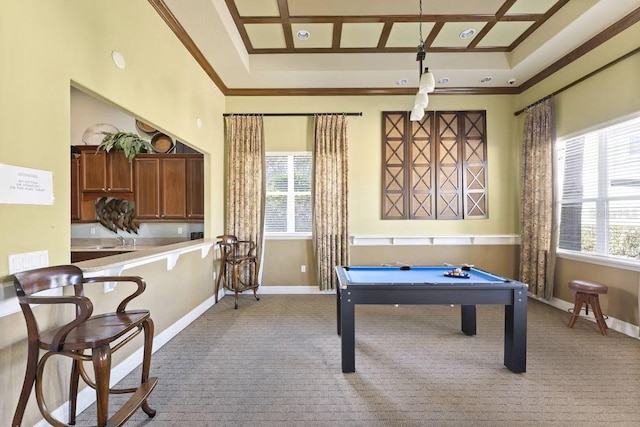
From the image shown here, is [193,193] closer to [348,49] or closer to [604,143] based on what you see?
[348,49]

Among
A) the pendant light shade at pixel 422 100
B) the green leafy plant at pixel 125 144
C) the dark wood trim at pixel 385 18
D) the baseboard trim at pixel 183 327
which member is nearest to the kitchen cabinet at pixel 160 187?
the green leafy plant at pixel 125 144

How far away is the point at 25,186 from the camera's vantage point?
5.24ft

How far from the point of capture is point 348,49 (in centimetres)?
417

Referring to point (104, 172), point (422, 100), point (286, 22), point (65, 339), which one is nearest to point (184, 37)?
point (286, 22)

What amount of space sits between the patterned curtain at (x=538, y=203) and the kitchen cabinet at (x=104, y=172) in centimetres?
620

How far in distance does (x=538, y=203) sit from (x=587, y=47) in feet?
6.78

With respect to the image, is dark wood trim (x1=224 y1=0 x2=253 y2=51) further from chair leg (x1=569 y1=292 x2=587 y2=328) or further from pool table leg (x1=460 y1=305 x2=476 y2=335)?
chair leg (x1=569 y1=292 x2=587 y2=328)

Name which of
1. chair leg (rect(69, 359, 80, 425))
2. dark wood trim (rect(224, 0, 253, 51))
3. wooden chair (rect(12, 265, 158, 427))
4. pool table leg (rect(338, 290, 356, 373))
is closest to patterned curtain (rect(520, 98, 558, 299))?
pool table leg (rect(338, 290, 356, 373))

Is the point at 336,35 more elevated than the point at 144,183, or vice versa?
the point at 336,35

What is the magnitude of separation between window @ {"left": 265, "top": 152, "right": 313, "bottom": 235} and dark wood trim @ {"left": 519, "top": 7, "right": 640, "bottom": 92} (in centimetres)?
383

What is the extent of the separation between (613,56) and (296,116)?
4.17m

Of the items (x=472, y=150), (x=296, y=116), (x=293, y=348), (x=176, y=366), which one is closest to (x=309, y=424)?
(x=293, y=348)

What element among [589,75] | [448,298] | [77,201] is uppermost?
[589,75]

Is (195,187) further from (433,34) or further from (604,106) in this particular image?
(604,106)
